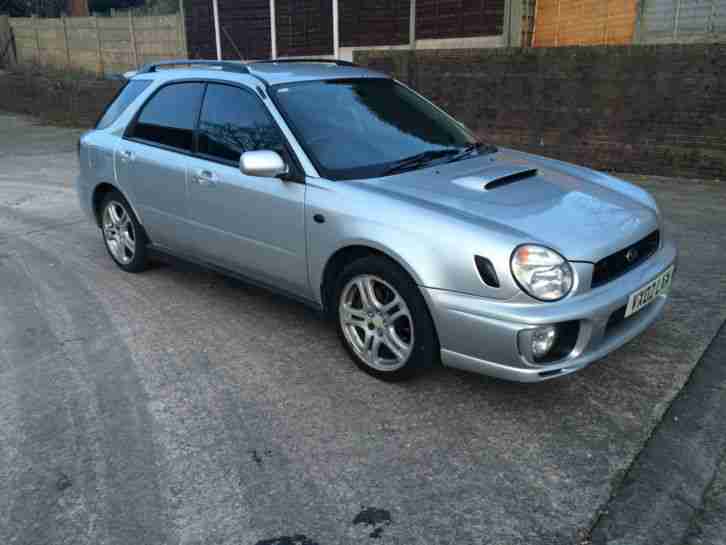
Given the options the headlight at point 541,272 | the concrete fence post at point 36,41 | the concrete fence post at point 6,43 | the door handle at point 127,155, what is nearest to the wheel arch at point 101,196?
the door handle at point 127,155

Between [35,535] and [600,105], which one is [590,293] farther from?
[600,105]

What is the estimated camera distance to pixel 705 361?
392cm

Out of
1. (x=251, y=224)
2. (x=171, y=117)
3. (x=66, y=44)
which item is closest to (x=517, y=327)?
(x=251, y=224)

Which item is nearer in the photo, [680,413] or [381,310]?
[680,413]

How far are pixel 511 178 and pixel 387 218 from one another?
920 mm

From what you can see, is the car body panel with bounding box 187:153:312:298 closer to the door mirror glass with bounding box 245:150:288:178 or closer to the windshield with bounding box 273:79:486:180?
the door mirror glass with bounding box 245:150:288:178

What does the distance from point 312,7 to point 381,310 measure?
40.9ft

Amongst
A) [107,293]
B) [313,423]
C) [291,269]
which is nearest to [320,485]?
[313,423]

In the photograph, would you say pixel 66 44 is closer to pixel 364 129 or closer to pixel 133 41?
pixel 133 41

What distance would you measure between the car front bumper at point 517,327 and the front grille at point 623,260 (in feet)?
0.13

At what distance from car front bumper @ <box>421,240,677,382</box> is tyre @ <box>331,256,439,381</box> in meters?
0.11

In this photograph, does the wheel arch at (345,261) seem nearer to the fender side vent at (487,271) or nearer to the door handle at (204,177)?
the fender side vent at (487,271)

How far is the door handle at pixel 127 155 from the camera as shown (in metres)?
5.21

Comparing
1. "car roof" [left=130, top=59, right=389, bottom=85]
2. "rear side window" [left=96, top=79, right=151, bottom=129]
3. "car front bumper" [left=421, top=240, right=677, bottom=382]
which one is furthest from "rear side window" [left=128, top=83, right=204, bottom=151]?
"car front bumper" [left=421, top=240, right=677, bottom=382]
